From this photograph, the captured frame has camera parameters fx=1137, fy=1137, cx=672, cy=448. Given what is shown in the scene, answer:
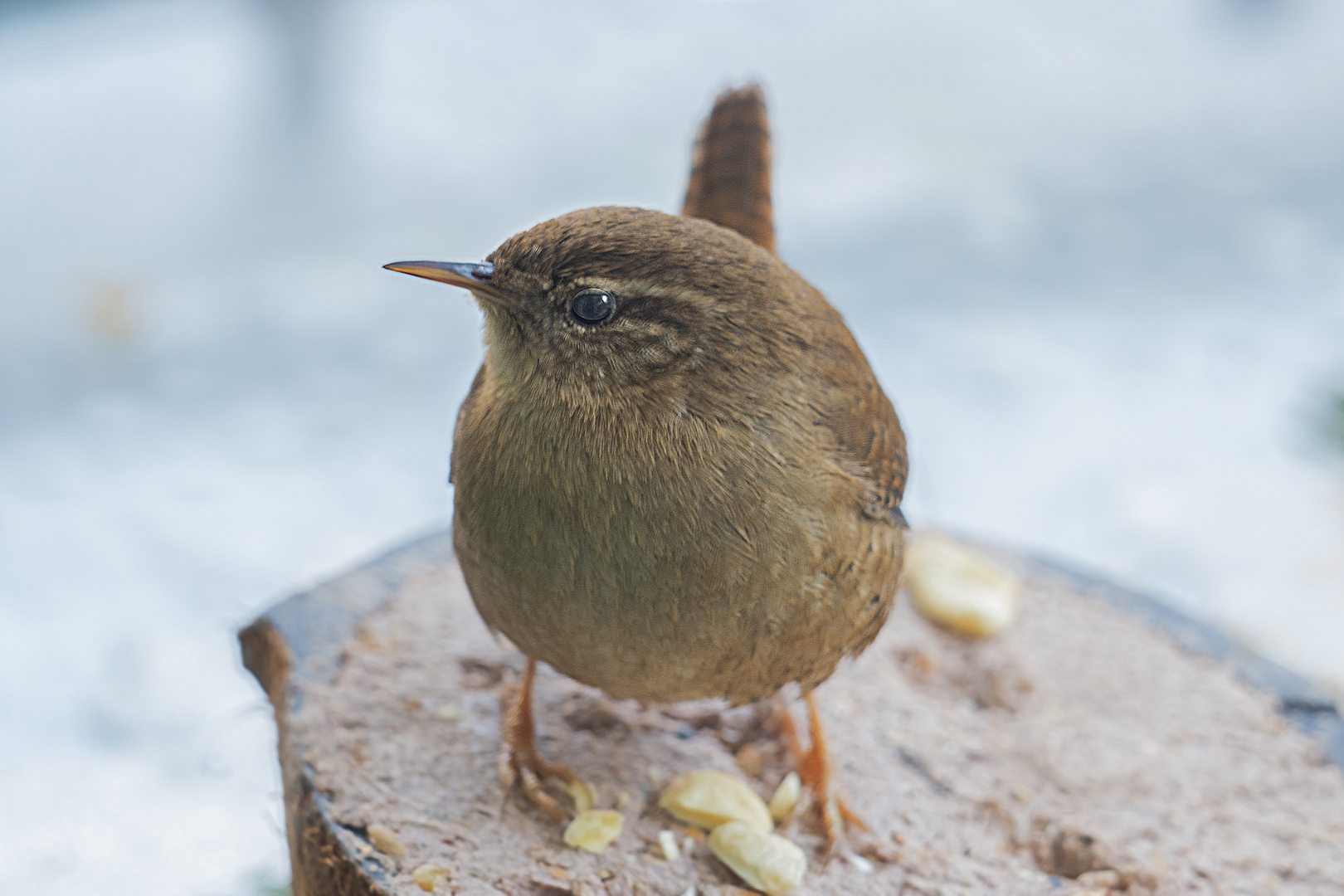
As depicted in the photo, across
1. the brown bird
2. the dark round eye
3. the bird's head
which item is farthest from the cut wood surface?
the dark round eye

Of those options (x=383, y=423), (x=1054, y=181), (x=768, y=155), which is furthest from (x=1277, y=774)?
(x=1054, y=181)

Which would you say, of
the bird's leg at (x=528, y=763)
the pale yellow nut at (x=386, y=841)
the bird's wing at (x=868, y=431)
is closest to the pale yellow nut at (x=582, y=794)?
the bird's leg at (x=528, y=763)

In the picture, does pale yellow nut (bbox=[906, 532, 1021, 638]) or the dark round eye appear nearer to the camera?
the dark round eye

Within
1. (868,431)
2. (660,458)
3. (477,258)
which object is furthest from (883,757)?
(477,258)

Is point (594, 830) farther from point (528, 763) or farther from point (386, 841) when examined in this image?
point (386, 841)

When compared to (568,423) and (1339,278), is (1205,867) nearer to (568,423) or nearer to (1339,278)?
(568,423)

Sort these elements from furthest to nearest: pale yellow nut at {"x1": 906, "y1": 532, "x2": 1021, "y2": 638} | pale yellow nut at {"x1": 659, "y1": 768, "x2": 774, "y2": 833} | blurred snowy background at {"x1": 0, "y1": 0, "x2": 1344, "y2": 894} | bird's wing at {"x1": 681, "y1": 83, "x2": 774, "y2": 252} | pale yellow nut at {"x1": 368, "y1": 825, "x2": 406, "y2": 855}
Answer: blurred snowy background at {"x1": 0, "y1": 0, "x2": 1344, "y2": 894}, pale yellow nut at {"x1": 906, "y1": 532, "x2": 1021, "y2": 638}, bird's wing at {"x1": 681, "y1": 83, "x2": 774, "y2": 252}, pale yellow nut at {"x1": 659, "y1": 768, "x2": 774, "y2": 833}, pale yellow nut at {"x1": 368, "y1": 825, "x2": 406, "y2": 855}

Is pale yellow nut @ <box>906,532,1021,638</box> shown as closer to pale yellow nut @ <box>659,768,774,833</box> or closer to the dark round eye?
pale yellow nut @ <box>659,768,774,833</box>
